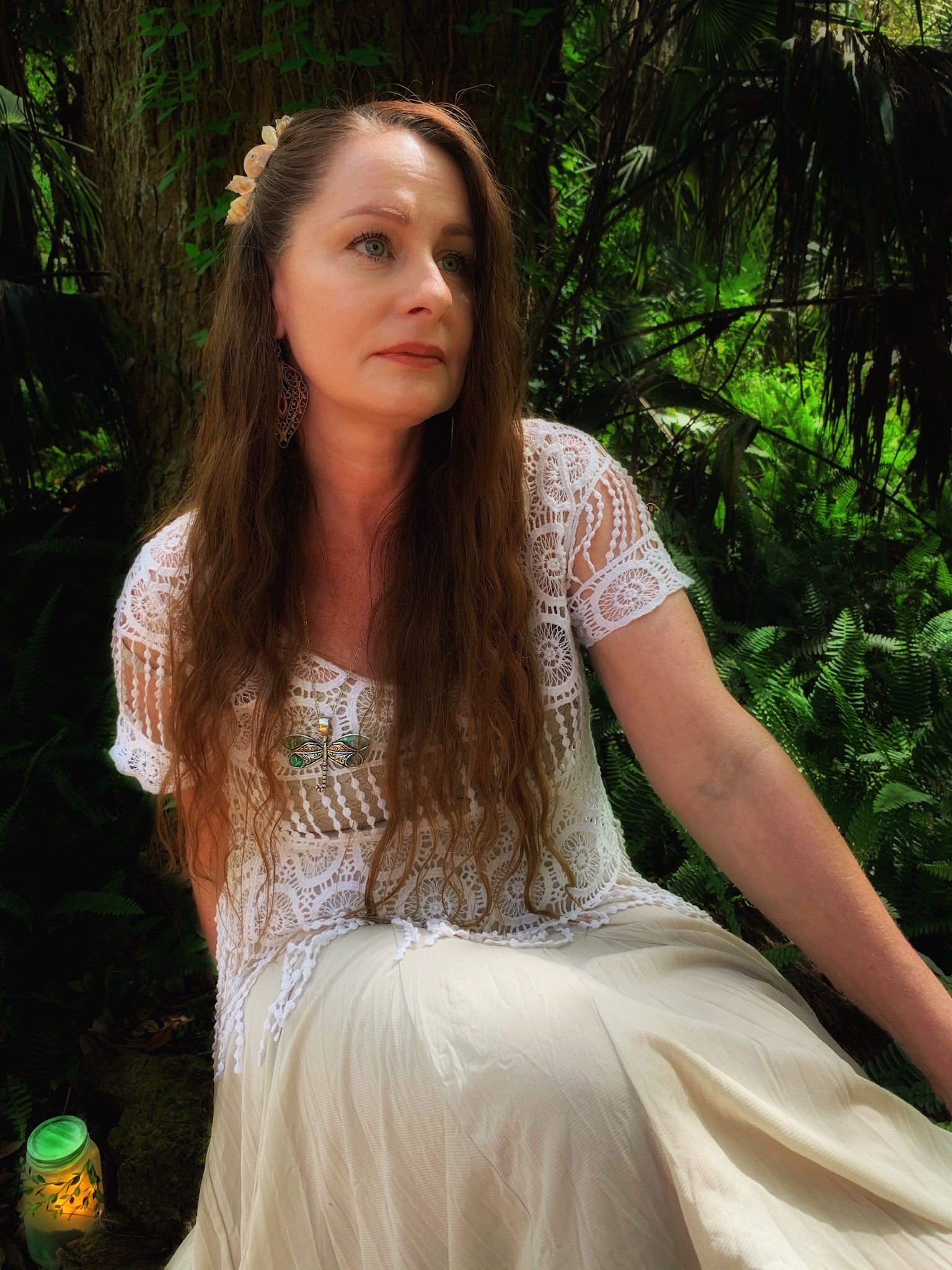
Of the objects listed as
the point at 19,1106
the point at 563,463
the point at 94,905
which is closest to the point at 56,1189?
the point at 19,1106

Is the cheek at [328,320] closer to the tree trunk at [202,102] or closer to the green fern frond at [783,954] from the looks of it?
the tree trunk at [202,102]

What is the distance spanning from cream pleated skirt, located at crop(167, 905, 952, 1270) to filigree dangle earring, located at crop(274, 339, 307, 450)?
82 cm

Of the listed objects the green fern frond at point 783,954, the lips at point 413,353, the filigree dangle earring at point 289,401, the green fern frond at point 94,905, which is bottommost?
the green fern frond at point 94,905

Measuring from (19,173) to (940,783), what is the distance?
2.78 m

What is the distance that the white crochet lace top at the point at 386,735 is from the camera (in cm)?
162

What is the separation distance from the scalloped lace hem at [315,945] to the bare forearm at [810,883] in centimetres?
18

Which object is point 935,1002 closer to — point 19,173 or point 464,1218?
point 464,1218

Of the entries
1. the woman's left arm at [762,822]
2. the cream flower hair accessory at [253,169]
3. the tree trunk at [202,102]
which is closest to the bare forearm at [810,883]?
the woman's left arm at [762,822]

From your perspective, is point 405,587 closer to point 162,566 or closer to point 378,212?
point 162,566

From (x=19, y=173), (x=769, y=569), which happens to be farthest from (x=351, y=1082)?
(x=19, y=173)

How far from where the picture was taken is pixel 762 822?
1459 mm

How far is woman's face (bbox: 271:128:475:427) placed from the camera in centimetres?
156

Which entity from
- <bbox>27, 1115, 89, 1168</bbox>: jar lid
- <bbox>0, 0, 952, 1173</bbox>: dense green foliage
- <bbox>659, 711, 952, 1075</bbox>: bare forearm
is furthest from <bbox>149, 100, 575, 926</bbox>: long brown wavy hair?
<bbox>0, 0, 952, 1173</bbox>: dense green foliage

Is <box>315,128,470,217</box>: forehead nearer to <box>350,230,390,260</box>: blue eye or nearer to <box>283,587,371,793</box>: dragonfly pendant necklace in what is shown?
<box>350,230,390,260</box>: blue eye
